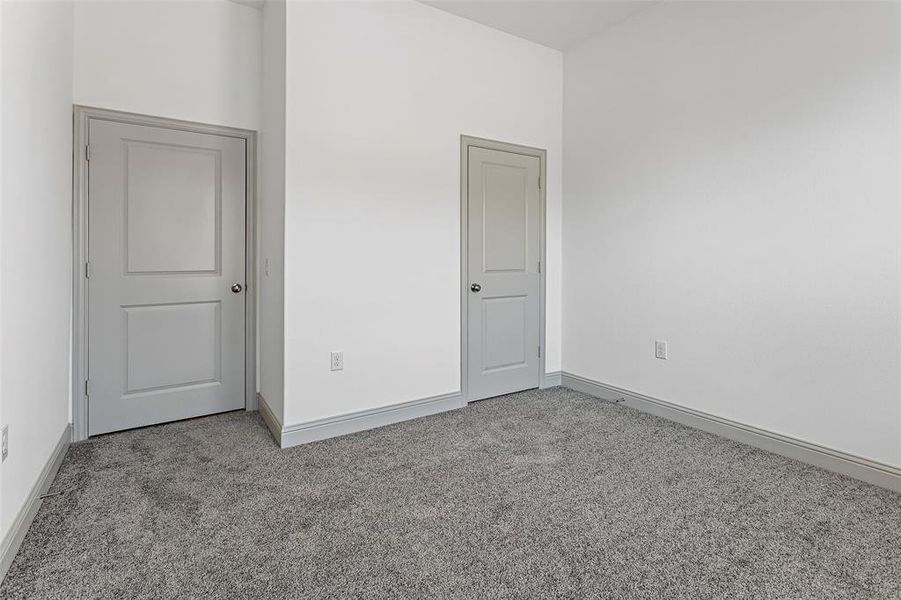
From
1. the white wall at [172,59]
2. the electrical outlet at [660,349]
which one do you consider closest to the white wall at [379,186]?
the white wall at [172,59]

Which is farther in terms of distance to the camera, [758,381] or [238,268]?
[238,268]

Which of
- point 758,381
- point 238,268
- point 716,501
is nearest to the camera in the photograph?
point 716,501

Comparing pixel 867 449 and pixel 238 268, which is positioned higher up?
pixel 238 268

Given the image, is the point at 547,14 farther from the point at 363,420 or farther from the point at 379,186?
the point at 363,420

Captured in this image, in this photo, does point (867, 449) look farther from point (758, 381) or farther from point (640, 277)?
point (640, 277)

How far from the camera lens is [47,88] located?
2.15 m

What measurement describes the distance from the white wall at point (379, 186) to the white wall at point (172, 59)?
737 millimetres

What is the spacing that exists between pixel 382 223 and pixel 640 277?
6.11ft

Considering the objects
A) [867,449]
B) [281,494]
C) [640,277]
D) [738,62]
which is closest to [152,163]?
[281,494]

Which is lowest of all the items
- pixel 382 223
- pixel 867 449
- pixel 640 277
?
pixel 867 449

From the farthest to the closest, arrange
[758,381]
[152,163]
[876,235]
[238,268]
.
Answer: [238,268]
[152,163]
[758,381]
[876,235]

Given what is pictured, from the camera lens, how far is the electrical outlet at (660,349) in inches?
127

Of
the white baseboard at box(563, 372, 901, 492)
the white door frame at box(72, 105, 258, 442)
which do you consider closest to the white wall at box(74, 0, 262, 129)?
the white door frame at box(72, 105, 258, 442)

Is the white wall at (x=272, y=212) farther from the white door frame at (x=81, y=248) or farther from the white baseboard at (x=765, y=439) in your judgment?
the white baseboard at (x=765, y=439)
